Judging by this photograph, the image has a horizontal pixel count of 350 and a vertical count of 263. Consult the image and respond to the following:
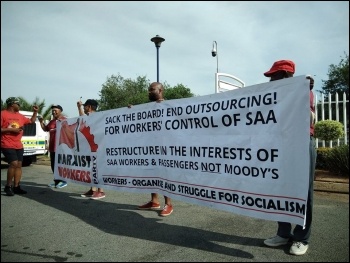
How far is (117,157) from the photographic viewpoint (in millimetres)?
4582

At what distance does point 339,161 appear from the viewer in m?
7.05

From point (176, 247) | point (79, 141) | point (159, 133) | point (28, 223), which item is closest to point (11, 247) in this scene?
point (28, 223)

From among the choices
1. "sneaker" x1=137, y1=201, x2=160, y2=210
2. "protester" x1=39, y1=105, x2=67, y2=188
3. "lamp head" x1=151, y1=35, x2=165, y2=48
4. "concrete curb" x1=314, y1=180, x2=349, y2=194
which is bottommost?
"sneaker" x1=137, y1=201, x2=160, y2=210

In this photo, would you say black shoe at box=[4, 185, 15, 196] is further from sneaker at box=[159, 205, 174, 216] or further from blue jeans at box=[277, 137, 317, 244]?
blue jeans at box=[277, 137, 317, 244]

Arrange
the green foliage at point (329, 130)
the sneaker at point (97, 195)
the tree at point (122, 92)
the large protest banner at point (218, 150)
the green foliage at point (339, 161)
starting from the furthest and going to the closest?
the tree at point (122, 92) → the green foliage at point (329, 130) → the green foliage at point (339, 161) → the sneaker at point (97, 195) → the large protest banner at point (218, 150)

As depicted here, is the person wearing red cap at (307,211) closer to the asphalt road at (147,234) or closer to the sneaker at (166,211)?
the asphalt road at (147,234)

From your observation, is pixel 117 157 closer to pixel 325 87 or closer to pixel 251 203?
pixel 251 203

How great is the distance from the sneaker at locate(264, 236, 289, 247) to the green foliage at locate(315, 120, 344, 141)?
6767 mm

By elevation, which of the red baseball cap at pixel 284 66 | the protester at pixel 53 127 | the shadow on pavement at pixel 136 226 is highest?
the red baseball cap at pixel 284 66

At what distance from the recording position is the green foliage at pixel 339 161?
6941 mm

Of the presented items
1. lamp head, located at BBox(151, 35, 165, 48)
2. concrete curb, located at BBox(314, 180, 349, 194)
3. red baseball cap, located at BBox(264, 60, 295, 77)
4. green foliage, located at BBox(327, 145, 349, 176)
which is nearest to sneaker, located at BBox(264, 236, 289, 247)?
red baseball cap, located at BBox(264, 60, 295, 77)

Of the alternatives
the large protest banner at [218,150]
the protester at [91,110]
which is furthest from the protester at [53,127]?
the large protest banner at [218,150]

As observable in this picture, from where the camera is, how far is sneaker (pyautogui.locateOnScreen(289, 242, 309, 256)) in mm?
2826

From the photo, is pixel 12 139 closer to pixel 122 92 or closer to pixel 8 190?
pixel 8 190
